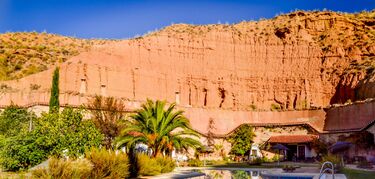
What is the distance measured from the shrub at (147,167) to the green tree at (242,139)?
24.7 m

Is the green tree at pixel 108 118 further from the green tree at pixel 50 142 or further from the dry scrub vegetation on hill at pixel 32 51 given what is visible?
the dry scrub vegetation on hill at pixel 32 51

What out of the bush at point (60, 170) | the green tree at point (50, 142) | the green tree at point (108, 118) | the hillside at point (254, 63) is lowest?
the bush at point (60, 170)

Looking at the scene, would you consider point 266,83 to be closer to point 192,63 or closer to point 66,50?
point 192,63

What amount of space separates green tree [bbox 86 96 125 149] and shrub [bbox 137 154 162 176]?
9.14 meters

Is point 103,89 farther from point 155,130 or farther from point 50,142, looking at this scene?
point 50,142

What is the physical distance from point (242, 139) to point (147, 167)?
2797 centimetres

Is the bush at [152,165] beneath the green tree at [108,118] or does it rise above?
beneath

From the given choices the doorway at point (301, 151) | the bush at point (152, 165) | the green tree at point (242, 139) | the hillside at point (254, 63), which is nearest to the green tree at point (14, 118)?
the bush at point (152, 165)

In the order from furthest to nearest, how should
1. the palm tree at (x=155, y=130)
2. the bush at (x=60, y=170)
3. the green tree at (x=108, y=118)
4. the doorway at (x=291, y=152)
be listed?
the doorway at (x=291, y=152)
the green tree at (x=108, y=118)
the palm tree at (x=155, y=130)
the bush at (x=60, y=170)

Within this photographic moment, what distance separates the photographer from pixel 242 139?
173 ft

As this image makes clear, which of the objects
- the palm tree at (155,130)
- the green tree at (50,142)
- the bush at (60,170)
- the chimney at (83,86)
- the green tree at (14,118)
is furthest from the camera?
the chimney at (83,86)

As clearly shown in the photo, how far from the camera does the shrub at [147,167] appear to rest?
2563 centimetres

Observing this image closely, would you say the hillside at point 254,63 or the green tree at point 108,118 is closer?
the green tree at point 108,118

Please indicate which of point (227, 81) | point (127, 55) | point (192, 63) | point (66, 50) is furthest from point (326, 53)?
point (66, 50)
